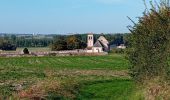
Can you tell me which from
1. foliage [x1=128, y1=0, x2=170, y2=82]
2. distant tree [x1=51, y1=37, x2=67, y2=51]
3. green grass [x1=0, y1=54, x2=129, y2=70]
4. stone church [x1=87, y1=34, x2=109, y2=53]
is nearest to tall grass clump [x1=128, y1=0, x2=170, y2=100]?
foliage [x1=128, y1=0, x2=170, y2=82]

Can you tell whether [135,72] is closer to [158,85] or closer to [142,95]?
[142,95]

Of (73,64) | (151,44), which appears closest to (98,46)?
(73,64)

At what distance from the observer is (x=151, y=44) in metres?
21.2

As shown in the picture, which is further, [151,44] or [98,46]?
[98,46]

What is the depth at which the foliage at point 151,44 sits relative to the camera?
19.8 m

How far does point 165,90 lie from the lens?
18469mm

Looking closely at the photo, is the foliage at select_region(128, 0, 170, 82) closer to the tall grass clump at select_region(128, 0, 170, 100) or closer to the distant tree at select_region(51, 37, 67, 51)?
the tall grass clump at select_region(128, 0, 170, 100)

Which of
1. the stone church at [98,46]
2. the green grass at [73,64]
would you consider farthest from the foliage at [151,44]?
the stone church at [98,46]

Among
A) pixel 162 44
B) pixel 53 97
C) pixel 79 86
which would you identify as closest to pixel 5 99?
pixel 53 97

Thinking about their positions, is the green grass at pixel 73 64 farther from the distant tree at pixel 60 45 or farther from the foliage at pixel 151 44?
the distant tree at pixel 60 45

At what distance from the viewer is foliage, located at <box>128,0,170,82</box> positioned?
64.8 ft

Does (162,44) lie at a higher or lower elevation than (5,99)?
higher

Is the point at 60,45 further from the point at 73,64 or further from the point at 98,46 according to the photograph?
the point at 73,64

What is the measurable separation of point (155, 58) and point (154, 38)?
0.93m
